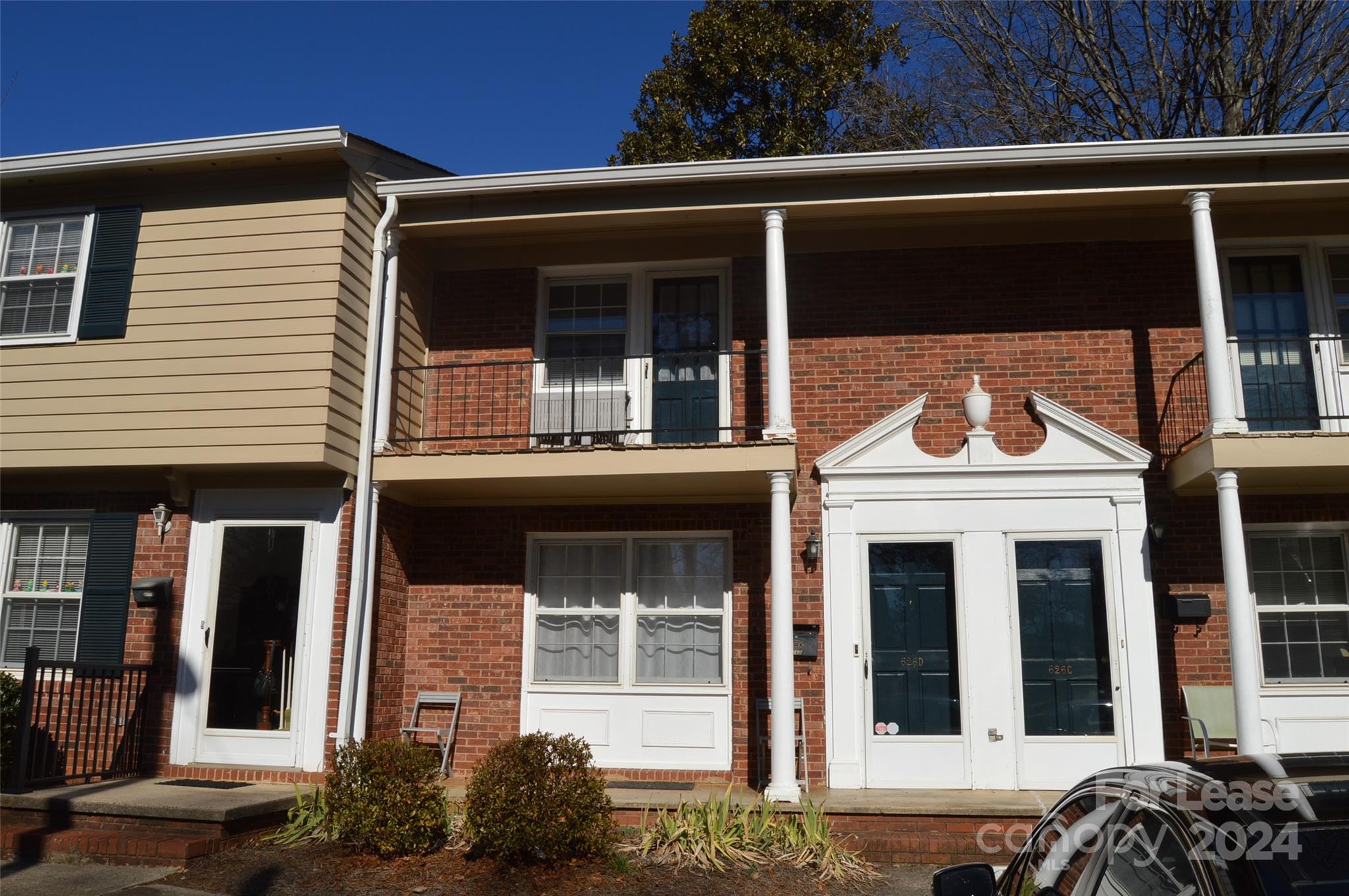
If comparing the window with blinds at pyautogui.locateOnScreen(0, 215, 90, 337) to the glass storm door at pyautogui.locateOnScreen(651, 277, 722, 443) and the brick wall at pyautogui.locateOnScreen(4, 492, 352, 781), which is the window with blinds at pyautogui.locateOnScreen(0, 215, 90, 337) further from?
the glass storm door at pyautogui.locateOnScreen(651, 277, 722, 443)

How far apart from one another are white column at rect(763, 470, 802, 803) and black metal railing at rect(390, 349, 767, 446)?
1.47 meters

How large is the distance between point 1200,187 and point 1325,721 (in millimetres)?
4676

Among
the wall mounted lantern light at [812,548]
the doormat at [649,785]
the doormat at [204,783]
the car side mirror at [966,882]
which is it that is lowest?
the doormat at [649,785]

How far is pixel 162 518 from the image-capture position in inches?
367

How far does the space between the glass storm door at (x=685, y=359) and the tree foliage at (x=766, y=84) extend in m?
7.64

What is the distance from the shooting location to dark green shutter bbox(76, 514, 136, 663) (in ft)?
30.3

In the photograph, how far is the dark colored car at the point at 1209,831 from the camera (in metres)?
2.22

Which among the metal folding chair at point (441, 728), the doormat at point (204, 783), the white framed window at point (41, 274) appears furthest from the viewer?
the white framed window at point (41, 274)

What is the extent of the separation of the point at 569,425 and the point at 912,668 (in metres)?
3.99

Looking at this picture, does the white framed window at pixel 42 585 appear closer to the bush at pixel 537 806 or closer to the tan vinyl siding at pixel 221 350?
the tan vinyl siding at pixel 221 350

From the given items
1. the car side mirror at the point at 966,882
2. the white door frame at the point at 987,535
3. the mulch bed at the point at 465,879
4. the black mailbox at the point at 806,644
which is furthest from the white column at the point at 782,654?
the car side mirror at the point at 966,882

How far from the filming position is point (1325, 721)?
28.8 ft

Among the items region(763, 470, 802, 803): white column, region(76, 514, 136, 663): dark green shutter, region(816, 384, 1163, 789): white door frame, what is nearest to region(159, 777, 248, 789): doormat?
region(76, 514, 136, 663): dark green shutter

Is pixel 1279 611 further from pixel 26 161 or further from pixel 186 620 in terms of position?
pixel 26 161
